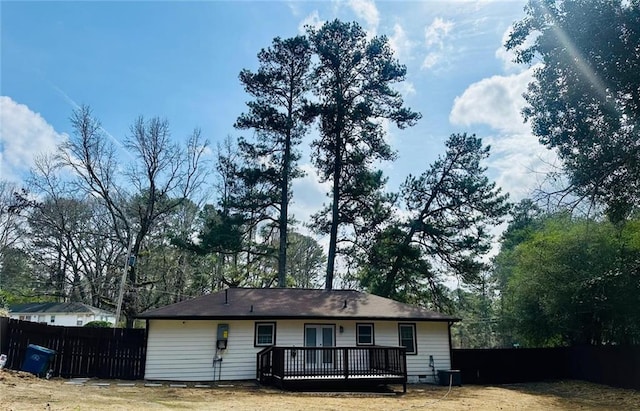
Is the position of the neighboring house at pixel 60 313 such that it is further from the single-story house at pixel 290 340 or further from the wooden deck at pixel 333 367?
the wooden deck at pixel 333 367

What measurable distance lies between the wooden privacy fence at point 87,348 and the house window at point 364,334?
267 inches

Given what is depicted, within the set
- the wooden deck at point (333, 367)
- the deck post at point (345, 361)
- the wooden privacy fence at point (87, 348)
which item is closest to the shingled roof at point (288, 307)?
the wooden privacy fence at point (87, 348)

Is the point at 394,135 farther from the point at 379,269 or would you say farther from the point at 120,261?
the point at 120,261

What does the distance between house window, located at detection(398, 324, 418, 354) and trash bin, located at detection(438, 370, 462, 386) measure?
3.58 ft

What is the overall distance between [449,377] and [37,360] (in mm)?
12173

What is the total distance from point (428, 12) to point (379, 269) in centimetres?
1182

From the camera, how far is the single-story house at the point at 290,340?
11.9 meters

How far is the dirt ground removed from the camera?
7684 mm

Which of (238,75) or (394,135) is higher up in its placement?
(238,75)

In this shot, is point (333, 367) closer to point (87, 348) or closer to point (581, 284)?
point (87, 348)

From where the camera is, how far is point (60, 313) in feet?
101

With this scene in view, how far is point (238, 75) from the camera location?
21.6 meters

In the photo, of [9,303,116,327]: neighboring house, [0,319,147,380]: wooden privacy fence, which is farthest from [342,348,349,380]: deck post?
[9,303,116,327]: neighboring house

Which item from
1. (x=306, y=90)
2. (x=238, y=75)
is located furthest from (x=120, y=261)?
(x=306, y=90)
